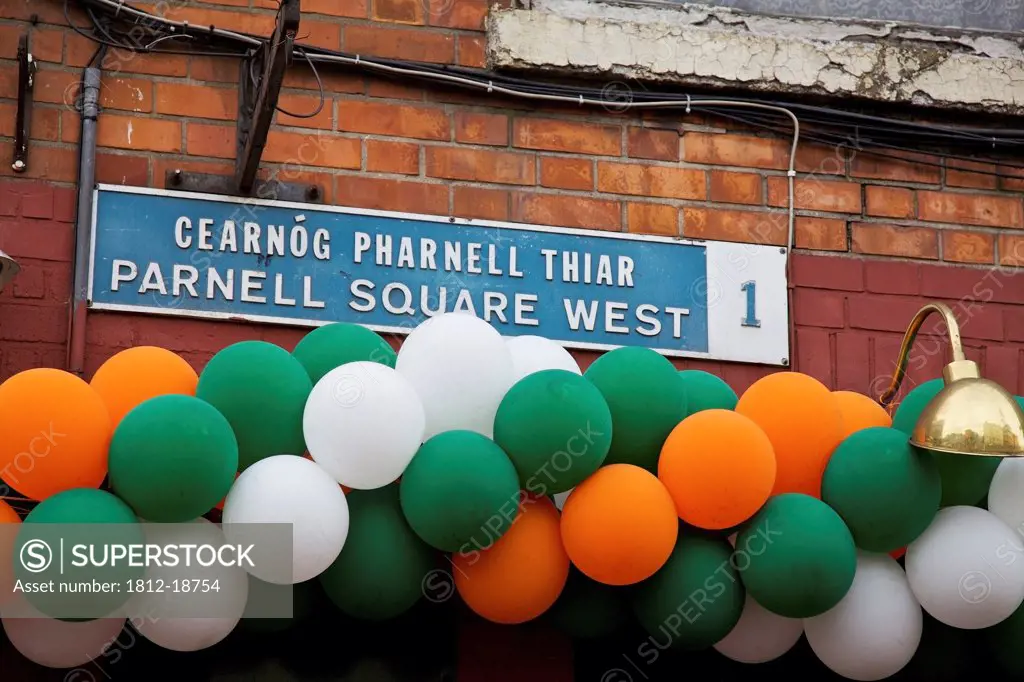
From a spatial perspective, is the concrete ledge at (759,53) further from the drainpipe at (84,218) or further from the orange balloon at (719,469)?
the orange balloon at (719,469)

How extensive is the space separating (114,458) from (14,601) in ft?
1.21

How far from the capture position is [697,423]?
3.52 meters

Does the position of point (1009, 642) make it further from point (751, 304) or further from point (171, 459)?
point (171, 459)

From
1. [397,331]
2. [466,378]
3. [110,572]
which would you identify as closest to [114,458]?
[110,572]

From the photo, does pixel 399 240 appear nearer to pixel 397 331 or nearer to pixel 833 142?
pixel 397 331

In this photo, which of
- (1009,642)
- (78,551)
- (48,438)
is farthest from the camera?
(1009,642)

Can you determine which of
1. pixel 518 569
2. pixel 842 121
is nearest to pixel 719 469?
pixel 518 569

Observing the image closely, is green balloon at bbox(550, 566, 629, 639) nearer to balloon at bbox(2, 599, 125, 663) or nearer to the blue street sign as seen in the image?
the blue street sign

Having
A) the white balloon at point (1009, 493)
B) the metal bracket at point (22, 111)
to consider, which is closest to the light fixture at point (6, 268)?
the metal bracket at point (22, 111)

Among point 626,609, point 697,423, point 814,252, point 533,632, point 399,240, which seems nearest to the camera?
point 697,423

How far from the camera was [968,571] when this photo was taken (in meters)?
3.61

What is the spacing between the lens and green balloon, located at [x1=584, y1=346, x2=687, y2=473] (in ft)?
11.9

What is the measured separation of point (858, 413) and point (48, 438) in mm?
1897

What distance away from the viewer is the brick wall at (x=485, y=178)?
14.0 feet
